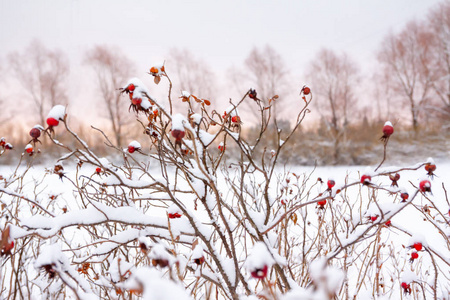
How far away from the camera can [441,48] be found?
12922 mm

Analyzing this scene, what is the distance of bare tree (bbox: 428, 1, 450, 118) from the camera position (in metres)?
12.5

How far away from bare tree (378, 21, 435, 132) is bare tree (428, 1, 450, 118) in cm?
26

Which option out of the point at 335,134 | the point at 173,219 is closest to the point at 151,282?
the point at 173,219

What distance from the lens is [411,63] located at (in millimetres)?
14039

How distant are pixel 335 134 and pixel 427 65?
5.56m

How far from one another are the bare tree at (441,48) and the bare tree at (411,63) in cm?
26

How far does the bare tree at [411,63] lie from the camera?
534 inches

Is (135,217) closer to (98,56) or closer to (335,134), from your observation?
(335,134)

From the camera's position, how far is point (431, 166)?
38.0 inches

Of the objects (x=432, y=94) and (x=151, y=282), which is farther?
(x=432, y=94)

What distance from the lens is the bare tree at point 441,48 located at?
1252 cm

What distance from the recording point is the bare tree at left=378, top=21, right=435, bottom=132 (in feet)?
44.5

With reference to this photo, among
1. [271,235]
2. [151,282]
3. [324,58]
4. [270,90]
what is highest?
[324,58]

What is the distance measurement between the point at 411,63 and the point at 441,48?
135 cm
